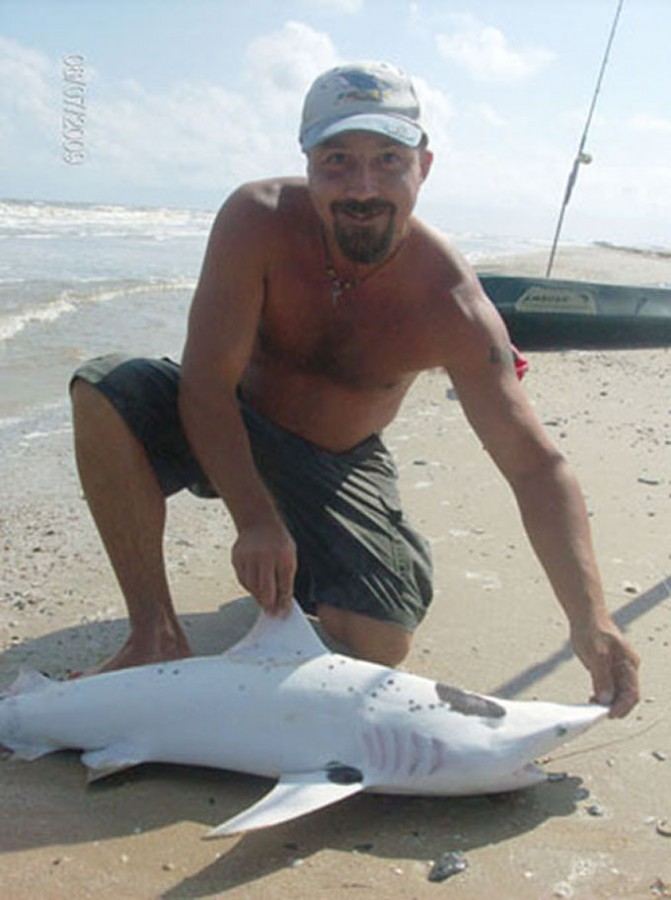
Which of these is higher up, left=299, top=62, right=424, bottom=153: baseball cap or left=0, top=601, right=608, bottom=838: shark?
left=299, top=62, right=424, bottom=153: baseball cap

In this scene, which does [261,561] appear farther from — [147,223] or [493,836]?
[147,223]

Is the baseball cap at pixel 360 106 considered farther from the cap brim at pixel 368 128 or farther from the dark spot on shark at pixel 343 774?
the dark spot on shark at pixel 343 774

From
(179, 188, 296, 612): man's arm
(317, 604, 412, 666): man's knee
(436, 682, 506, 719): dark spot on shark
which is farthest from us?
(317, 604, 412, 666): man's knee

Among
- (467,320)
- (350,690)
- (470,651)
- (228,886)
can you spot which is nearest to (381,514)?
(470,651)

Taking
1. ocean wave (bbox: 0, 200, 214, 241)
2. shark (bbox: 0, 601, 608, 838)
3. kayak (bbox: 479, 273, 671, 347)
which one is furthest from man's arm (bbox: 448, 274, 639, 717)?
ocean wave (bbox: 0, 200, 214, 241)

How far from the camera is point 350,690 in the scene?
260 centimetres

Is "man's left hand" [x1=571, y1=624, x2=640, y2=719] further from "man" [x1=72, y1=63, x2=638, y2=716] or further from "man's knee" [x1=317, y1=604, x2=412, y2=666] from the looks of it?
"man's knee" [x1=317, y1=604, x2=412, y2=666]

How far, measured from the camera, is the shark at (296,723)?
2.48 metres

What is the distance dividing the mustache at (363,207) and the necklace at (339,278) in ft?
0.61

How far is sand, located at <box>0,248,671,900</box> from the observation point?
230cm

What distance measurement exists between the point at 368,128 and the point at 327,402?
0.97m

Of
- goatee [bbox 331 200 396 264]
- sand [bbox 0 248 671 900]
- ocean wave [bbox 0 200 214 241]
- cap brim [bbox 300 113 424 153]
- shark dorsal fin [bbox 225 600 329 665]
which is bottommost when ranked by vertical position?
ocean wave [bbox 0 200 214 241]

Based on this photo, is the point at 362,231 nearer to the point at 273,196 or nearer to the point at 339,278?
the point at 339,278

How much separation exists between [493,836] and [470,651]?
1069mm
